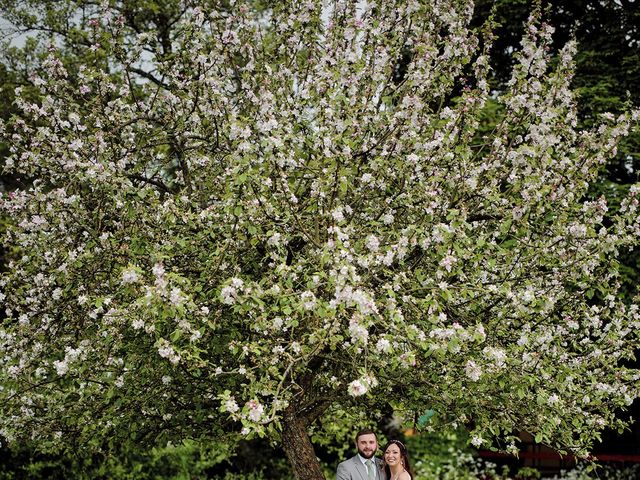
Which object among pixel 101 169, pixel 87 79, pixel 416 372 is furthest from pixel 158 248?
pixel 416 372

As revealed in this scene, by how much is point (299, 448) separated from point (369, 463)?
1128mm

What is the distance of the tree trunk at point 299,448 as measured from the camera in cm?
820

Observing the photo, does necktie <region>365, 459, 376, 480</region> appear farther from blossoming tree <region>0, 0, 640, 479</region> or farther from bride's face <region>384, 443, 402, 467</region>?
blossoming tree <region>0, 0, 640, 479</region>

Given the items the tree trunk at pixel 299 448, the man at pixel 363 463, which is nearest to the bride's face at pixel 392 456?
the man at pixel 363 463

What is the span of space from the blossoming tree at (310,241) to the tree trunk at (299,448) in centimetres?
2

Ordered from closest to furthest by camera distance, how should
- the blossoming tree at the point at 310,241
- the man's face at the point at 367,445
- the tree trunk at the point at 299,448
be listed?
the blossoming tree at the point at 310,241 → the man's face at the point at 367,445 → the tree trunk at the point at 299,448

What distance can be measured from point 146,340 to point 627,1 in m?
14.2

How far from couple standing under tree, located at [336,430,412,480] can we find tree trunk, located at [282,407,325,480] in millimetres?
952

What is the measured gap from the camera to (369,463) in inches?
290

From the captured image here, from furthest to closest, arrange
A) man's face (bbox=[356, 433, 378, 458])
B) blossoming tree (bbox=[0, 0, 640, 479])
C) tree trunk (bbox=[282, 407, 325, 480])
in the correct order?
1. tree trunk (bbox=[282, 407, 325, 480])
2. man's face (bbox=[356, 433, 378, 458])
3. blossoming tree (bbox=[0, 0, 640, 479])

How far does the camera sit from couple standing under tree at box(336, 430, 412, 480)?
723 centimetres

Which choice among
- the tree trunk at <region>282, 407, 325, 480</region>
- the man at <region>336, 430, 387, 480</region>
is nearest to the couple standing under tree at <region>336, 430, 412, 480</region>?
the man at <region>336, 430, 387, 480</region>

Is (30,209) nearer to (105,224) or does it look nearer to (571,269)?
(105,224)

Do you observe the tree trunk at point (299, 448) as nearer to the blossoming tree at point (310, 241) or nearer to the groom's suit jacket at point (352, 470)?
the blossoming tree at point (310, 241)
